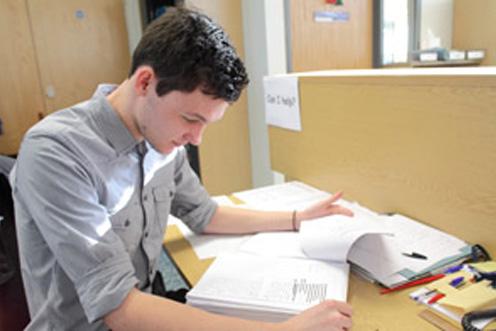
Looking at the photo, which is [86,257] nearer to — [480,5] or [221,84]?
[221,84]

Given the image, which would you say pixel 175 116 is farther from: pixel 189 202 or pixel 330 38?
pixel 330 38

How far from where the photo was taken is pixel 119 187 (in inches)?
32.1

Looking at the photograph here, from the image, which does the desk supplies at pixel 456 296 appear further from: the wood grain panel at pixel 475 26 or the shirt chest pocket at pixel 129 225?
the wood grain panel at pixel 475 26

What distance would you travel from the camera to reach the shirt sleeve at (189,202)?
41.5 inches

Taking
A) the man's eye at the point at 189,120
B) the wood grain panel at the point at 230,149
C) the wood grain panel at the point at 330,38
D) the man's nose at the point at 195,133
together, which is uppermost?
the wood grain panel at the point at 330,38

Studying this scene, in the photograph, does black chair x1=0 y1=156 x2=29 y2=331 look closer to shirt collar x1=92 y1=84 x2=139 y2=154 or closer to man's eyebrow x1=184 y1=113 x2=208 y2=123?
shirt collar x1=92 y1=84 x2=139 y2=154

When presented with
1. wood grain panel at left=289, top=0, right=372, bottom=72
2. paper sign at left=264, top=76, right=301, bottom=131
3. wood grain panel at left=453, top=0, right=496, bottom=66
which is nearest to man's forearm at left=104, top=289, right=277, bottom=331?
paper sign at left=264, top=76, right=301, bottom=131

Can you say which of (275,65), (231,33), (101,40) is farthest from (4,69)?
(275,65)

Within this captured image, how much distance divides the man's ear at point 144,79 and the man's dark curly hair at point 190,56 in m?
0.01

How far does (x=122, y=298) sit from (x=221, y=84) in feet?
1.34

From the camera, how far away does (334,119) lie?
1.22 metres

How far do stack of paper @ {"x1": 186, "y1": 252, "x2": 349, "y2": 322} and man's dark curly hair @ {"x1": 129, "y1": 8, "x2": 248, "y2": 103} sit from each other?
0.35 meters

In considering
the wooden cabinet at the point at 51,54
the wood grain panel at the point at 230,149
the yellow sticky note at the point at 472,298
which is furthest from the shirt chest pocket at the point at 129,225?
the wooden cabinet at the point at 51,54

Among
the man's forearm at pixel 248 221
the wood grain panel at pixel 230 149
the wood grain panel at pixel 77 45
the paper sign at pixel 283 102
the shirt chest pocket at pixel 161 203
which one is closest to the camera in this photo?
the shirt chest pocket at pixel 161 203
